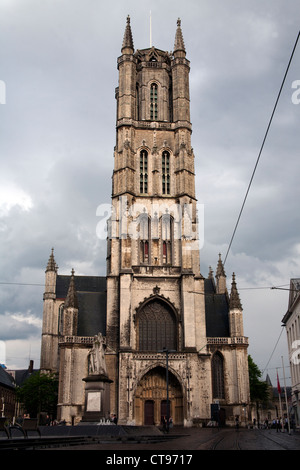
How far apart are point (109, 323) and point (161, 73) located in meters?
27.6

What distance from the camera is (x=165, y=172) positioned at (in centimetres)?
4856

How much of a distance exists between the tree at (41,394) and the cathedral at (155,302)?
981 cm

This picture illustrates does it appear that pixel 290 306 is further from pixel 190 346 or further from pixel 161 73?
pixel 161 73

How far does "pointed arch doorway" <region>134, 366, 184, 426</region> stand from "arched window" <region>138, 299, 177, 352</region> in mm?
2131

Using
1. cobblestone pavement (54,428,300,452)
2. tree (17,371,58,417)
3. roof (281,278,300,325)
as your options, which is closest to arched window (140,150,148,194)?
roof (281,278,300,325)

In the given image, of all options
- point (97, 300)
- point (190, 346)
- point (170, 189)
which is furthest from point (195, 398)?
point (170, 189)

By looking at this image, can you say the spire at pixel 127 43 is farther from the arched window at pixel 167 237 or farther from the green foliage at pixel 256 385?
the green foliage at pixel 256 385

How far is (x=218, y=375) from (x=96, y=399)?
67.0 feet

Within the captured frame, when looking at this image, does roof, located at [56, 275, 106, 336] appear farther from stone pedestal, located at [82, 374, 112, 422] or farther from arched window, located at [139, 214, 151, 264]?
stone pedestal, located at [82, 374, 112, 422]

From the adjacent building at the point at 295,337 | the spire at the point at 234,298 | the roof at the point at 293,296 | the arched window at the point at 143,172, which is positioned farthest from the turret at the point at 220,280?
the arched window at the point at 143,172

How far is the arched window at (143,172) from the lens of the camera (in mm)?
47797

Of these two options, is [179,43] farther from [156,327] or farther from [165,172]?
[156,327]

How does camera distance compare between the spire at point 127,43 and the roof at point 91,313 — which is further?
the spire at point 127,43
